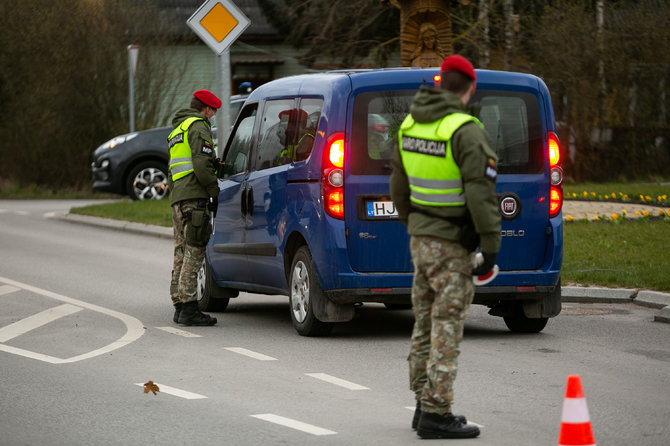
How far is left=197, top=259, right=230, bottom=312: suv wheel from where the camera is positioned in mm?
11977

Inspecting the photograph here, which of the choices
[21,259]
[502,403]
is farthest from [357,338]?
[21,259]

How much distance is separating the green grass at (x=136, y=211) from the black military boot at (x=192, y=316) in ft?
29.1

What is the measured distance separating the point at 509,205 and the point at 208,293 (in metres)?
3.31

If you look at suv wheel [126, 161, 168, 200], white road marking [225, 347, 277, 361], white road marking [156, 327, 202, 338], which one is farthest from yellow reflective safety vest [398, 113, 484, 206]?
suv wheel [126, 161, 168, 200]

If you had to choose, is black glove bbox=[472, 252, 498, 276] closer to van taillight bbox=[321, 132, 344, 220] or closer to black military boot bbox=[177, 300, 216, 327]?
van taillight bbox=[321, 132, 344, 220]

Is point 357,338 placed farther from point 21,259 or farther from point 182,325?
point 21,259

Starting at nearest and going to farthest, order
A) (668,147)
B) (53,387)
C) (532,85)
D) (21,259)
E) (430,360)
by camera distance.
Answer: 1. (430,360)
2. (53,387)
3. (532,85)
4. (21,259)
5. (668,147)

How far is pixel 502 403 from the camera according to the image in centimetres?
761

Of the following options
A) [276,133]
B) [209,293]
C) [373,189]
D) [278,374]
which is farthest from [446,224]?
[209,293]

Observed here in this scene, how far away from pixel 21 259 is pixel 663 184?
496 inches

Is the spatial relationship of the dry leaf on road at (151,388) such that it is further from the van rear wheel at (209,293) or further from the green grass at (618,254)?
the green grass at (618,254)

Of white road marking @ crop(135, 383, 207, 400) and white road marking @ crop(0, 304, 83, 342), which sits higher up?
white road marking @ crop(135, 383, 207, 400)

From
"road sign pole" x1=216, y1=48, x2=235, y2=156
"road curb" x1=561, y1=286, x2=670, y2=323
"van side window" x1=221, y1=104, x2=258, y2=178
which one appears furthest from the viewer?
"road sign pole" x1=216, y1=48, x2=235, y2=156

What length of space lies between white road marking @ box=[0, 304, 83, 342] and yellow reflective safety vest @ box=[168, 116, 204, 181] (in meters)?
1.58
